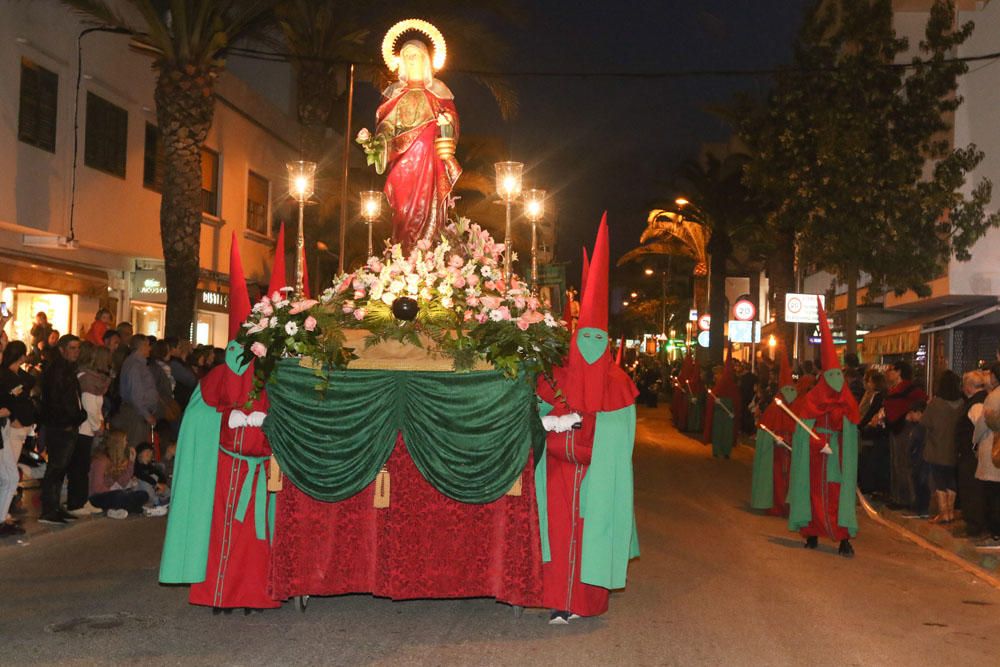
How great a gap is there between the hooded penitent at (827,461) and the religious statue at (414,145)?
4.06 metres

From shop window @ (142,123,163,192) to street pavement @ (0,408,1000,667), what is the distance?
13.2 meters

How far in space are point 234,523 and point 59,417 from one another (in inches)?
204

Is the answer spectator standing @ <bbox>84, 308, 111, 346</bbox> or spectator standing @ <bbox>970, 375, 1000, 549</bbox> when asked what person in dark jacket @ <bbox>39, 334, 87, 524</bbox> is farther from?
spectator standing @ <bbox>970, 375, 1000, 549</bbox>

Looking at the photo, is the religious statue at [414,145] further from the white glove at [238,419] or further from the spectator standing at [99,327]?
the spectator standing at [99,327]

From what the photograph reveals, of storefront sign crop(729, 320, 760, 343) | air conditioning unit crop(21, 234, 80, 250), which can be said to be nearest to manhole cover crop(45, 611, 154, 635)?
air conditioning unit crop(21, 234, 80, 250)

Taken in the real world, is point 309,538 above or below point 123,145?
below

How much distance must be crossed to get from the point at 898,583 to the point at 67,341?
8.70 meters

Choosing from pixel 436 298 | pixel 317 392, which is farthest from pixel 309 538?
pixel 436 298

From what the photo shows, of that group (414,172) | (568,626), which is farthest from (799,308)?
(568,626)

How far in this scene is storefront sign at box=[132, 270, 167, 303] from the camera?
24031 millimetres

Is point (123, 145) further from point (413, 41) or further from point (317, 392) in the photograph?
point (317, 392)

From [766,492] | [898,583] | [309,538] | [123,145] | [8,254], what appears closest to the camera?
[309,538]

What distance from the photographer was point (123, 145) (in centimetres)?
2270

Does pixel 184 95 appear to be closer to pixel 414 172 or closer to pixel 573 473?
pixel 414 172
